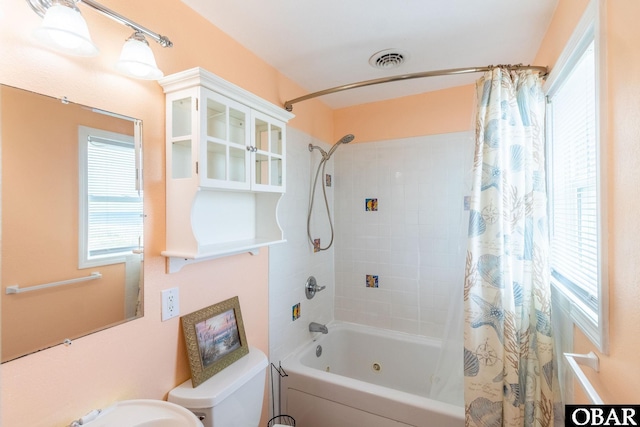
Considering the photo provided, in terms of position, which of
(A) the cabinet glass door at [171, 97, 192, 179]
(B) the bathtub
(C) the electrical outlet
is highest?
(A) the cabinet glass door at [171, 97, 192, 179]

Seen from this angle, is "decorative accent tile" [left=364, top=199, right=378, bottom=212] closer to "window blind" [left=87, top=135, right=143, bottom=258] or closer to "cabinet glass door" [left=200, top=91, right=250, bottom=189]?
"cabinet glass door" [left=200, top=91, right=250, bottom=189]

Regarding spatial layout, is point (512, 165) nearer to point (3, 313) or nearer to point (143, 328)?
point (143, 328)

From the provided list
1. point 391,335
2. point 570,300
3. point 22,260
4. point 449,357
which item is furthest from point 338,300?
point 22,260

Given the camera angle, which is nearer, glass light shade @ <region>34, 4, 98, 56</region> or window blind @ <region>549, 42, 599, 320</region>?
glass light shade @ <region>34, 4, 98, 56</region>

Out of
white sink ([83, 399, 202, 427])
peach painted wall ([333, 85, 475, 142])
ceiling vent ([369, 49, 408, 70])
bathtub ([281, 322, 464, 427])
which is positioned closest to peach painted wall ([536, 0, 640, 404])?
bathtub ([281, 322, 464, 427])

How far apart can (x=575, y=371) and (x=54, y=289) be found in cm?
160

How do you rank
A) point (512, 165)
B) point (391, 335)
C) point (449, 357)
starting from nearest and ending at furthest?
point (512, 165), point (449, 357), point (391, 335)

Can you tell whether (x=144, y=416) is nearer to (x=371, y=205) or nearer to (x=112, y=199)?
(x=112, y=199)

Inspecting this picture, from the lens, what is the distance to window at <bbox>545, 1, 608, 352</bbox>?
0.86m

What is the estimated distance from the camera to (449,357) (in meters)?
1.65

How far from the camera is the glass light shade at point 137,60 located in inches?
39.2

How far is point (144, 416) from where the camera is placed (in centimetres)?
100

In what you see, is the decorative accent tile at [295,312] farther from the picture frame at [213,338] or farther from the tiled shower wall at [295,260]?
the picture frame at [213,338]

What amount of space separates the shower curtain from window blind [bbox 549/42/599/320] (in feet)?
0.30
